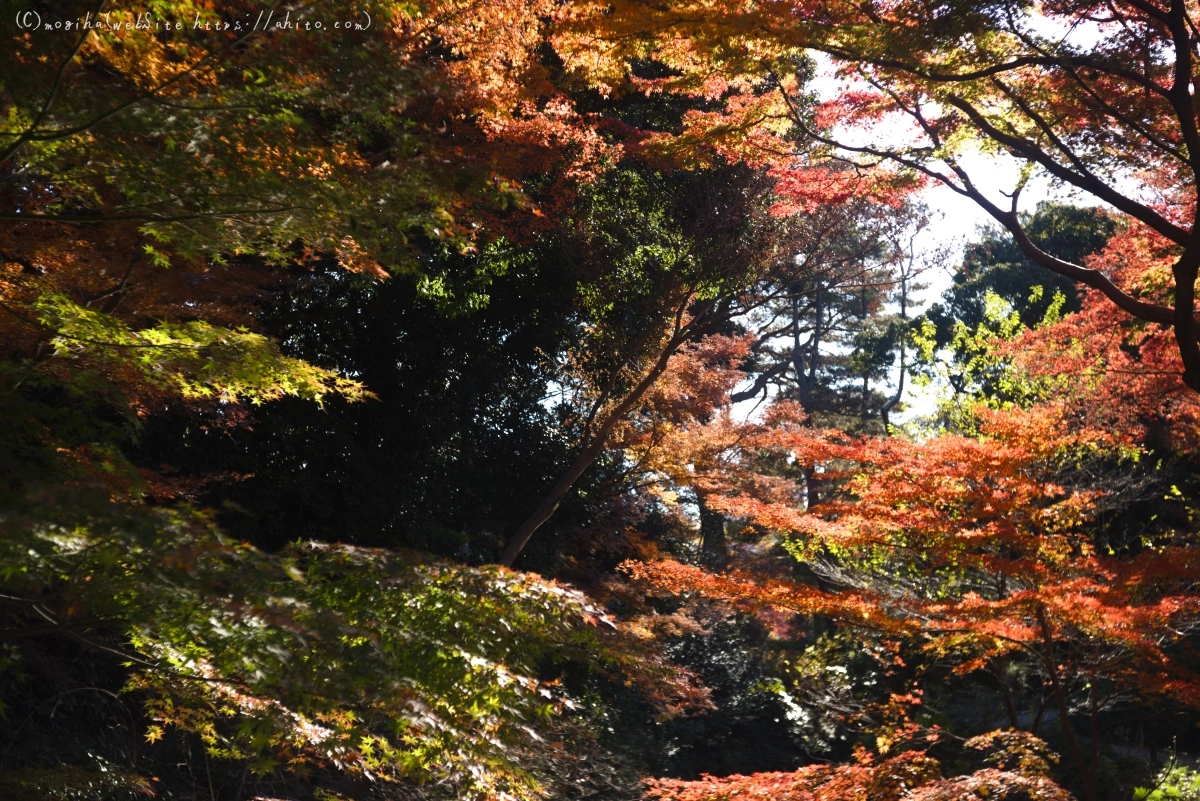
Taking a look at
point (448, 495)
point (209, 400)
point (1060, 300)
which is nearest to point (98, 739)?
point (209, 400)

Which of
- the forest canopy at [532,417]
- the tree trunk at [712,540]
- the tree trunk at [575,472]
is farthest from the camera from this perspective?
the tree trunk at [712,540]

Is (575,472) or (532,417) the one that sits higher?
(532,417)

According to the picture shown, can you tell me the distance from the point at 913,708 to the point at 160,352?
10509 millimetres

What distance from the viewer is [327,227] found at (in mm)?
3900

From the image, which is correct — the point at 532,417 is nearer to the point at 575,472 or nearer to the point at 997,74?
the point at 575,472

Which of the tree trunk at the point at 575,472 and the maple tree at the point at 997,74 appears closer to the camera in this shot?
the maple tree at the point at 997,74

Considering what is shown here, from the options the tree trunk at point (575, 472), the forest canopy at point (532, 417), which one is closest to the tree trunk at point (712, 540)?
the forest canopy at point (532, 417)

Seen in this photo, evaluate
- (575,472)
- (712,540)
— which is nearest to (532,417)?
(575,472)

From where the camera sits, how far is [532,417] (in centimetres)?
1118

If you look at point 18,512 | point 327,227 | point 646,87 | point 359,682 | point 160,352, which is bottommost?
point 359,682

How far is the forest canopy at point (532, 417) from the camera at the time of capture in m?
3.26

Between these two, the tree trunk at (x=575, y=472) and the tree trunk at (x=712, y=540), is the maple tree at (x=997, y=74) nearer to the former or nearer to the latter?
the tree trunk at (x=575, y=472)

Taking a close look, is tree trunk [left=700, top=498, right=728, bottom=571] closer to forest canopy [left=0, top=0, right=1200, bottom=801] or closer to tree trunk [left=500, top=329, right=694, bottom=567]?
forest canopy [left=0, top=0, right=1200, bottom=801]

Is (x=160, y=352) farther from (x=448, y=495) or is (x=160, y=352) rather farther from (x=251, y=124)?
(x=448, y=495)
